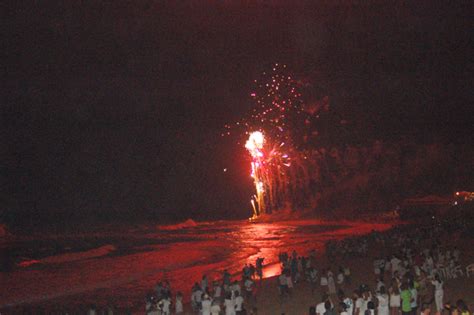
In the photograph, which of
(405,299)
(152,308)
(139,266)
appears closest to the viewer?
(405,299)

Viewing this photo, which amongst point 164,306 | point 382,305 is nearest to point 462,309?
point 382,305

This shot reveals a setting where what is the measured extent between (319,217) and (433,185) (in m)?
17.2

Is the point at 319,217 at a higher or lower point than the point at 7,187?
lower

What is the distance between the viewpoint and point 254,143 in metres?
61.0

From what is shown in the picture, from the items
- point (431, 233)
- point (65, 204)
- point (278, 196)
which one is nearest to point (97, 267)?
point (431, 233)

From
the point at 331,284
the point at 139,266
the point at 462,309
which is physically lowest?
the point at 139,266

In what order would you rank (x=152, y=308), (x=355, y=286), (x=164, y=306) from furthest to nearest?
1. (x=355, y=286)
2. (x=164, y=306)
3. (x=152, y=308)

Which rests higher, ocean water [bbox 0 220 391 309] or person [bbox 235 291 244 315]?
person [bbox 235 291 244 315]

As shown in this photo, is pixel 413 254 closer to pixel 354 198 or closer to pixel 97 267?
pixel 97 267

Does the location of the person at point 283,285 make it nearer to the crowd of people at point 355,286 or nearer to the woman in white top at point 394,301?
the crowd of people at point 355,286

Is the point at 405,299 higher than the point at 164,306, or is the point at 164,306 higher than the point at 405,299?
the point at 405,299

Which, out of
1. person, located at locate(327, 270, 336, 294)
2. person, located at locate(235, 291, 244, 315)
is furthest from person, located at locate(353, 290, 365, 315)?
person, located at locate(327, 270, 336, 294)

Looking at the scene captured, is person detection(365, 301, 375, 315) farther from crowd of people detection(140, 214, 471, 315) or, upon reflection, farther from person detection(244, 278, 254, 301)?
person detection(244, 278, 254, 301)

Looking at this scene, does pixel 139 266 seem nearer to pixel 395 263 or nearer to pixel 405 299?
pixel 395 263
